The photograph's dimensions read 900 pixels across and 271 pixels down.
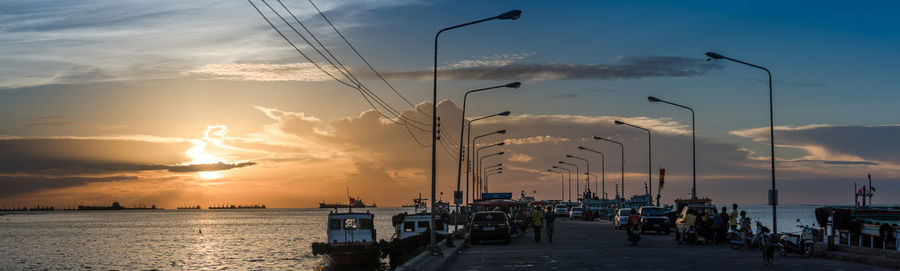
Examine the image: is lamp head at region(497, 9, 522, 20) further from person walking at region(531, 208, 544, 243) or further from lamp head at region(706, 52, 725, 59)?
person walking at region(531, 208, 544, 243)

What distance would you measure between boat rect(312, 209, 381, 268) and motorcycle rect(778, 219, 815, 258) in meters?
19.3

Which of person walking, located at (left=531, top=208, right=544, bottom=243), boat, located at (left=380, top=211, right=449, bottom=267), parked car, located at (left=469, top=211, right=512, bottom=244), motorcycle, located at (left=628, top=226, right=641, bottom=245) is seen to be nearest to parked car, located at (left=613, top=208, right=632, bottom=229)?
boat, located at (left=380, top=211, right=449, bottom=267)

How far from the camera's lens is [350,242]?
4166 cm

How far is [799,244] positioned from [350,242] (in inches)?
819

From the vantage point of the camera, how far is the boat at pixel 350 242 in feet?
136

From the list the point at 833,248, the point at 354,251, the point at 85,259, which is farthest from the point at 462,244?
the point at 85,259

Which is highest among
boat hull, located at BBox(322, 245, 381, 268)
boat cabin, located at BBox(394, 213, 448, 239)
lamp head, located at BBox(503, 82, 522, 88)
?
lamp head, located at BBox(503, 82, 522, 88)

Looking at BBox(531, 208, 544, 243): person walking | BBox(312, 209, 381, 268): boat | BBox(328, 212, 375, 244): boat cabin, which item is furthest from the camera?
BBox(328, 212, 375, 244): boat cabin

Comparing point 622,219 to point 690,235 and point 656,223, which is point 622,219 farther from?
point 690,235

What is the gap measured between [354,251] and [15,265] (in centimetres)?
4208

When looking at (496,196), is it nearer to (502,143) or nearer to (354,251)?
(502,143)

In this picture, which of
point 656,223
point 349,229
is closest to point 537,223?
point 349,229

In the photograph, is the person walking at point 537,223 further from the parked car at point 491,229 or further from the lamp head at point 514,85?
the lamp head at point 514,85

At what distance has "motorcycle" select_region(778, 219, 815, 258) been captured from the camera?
2827 centimetres
